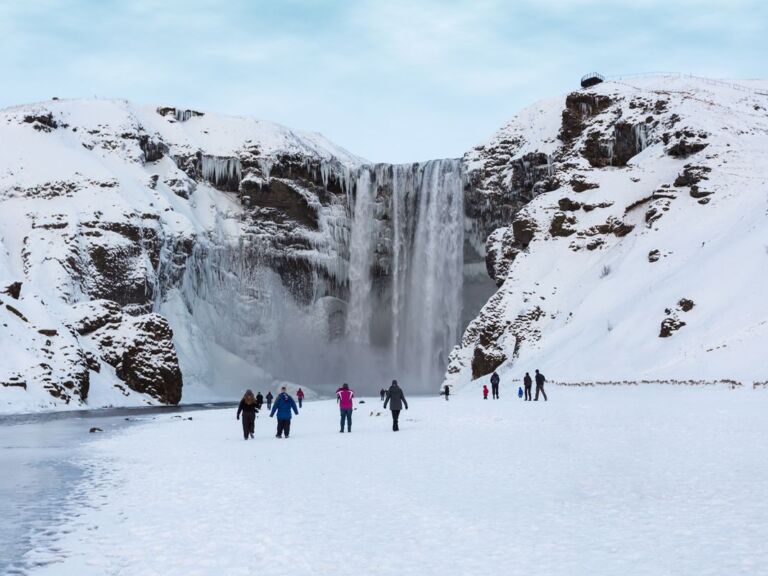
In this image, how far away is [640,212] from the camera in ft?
201

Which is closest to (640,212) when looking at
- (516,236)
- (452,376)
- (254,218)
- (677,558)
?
(516,236)

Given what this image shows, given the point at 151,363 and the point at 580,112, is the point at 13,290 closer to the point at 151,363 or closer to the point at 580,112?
the point at 151,363

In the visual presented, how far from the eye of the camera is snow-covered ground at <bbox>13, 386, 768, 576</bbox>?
811cm

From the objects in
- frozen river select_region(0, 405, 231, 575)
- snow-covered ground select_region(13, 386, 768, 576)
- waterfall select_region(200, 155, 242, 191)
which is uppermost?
waterfall select_region(200, 155, 242, 191)

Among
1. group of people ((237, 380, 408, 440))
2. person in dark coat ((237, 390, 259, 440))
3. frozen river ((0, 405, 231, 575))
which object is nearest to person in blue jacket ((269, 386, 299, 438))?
group of people ((237, 380, 408, 440))

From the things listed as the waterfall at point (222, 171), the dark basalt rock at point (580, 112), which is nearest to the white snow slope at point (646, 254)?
the dark basalt rock at point (580, 112)

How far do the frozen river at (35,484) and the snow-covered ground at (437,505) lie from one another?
258mm

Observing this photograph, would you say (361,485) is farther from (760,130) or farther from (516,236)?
(760,130)

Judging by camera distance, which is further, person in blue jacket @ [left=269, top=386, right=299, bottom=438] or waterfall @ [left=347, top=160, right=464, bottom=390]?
waterfall @ [left=347, top=160, right=464, bottom=390]

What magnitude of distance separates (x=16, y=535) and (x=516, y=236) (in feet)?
196

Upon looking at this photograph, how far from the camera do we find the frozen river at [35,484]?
932 cm

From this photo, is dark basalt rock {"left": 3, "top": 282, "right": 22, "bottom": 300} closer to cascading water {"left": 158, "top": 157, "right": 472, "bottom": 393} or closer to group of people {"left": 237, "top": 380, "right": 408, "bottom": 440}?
cascading water {"left": 158, "top": 157, "right": 472, "bottom": 393}

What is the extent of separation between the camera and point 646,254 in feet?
178

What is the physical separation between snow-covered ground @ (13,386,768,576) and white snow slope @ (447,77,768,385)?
60.9ft
